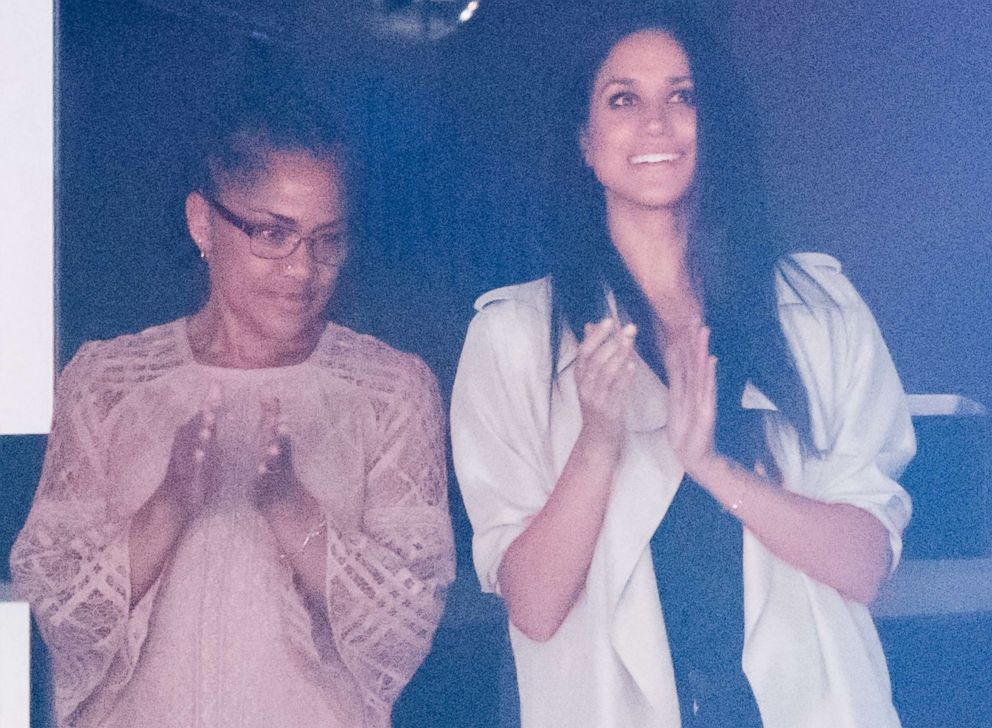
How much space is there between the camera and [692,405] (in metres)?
1.16

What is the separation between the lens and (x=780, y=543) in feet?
3.81

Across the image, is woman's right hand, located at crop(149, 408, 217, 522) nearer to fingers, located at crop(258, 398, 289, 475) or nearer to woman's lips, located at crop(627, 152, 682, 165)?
fingers, located at crop(258, 398, 289, 475)

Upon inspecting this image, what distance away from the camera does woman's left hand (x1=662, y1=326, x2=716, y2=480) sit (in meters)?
1.16

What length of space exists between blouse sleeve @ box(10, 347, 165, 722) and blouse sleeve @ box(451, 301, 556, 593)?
0.38 m

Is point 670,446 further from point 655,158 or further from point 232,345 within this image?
point 232,345

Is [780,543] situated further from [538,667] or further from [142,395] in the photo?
[142,395]

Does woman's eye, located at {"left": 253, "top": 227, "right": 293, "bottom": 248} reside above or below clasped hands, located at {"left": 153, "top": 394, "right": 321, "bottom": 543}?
above

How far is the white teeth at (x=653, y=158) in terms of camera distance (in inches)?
46.5

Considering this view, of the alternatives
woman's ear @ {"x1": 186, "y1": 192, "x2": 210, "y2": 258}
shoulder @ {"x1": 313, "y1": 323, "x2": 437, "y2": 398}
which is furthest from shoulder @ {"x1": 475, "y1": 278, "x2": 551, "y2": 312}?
woman's ear @ {"x1": 186, "y1": 192, "x2": 210, "y2": 258}

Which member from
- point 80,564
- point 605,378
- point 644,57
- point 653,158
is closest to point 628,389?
point 605,378

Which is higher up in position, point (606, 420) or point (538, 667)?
point (606, 420)

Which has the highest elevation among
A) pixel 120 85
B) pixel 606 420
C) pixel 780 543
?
pixel 120 85

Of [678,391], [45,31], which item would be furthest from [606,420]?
[45,31]

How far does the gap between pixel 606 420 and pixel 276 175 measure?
1.54ft
